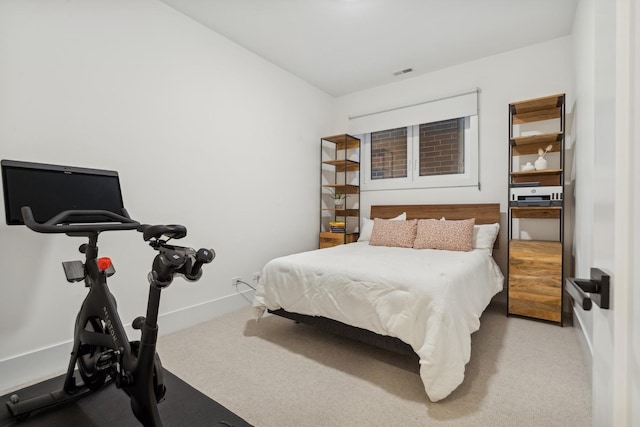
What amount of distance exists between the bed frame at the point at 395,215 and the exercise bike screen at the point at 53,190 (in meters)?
1.53

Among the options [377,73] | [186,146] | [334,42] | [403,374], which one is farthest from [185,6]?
[403,374]

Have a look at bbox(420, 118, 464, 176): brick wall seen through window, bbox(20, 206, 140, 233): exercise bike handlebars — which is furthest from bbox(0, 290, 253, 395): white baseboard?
bbox(420, 118, 464, 176): brick wall seen through window

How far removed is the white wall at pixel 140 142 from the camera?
1.88m

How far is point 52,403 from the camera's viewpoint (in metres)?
1.56

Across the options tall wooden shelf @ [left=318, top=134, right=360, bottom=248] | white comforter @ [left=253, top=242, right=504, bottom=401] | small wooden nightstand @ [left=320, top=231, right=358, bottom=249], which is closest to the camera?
white comforter @ [left=253, top=242, right=504, bottom=401]

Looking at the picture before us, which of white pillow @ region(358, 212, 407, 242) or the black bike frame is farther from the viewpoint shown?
white pillow @ region(358, 212, 407, 242)

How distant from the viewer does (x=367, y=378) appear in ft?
6.22

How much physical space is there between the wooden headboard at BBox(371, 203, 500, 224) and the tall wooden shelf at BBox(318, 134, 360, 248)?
416mm

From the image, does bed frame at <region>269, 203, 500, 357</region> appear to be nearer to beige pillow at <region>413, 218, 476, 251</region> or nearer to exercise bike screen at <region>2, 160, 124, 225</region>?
beige pillow at <region>413, 218, 476, 251</region>

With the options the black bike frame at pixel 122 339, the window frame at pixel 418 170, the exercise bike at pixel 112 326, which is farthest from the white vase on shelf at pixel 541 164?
the black bike frame at pixel 122 339

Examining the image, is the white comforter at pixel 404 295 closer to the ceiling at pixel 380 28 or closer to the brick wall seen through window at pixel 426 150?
the brick wall seen through window at pixel 426 150

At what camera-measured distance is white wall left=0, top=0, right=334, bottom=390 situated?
6.17 ft

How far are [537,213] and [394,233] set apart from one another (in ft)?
4.75

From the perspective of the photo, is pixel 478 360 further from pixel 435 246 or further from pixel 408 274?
pixel 435 246
